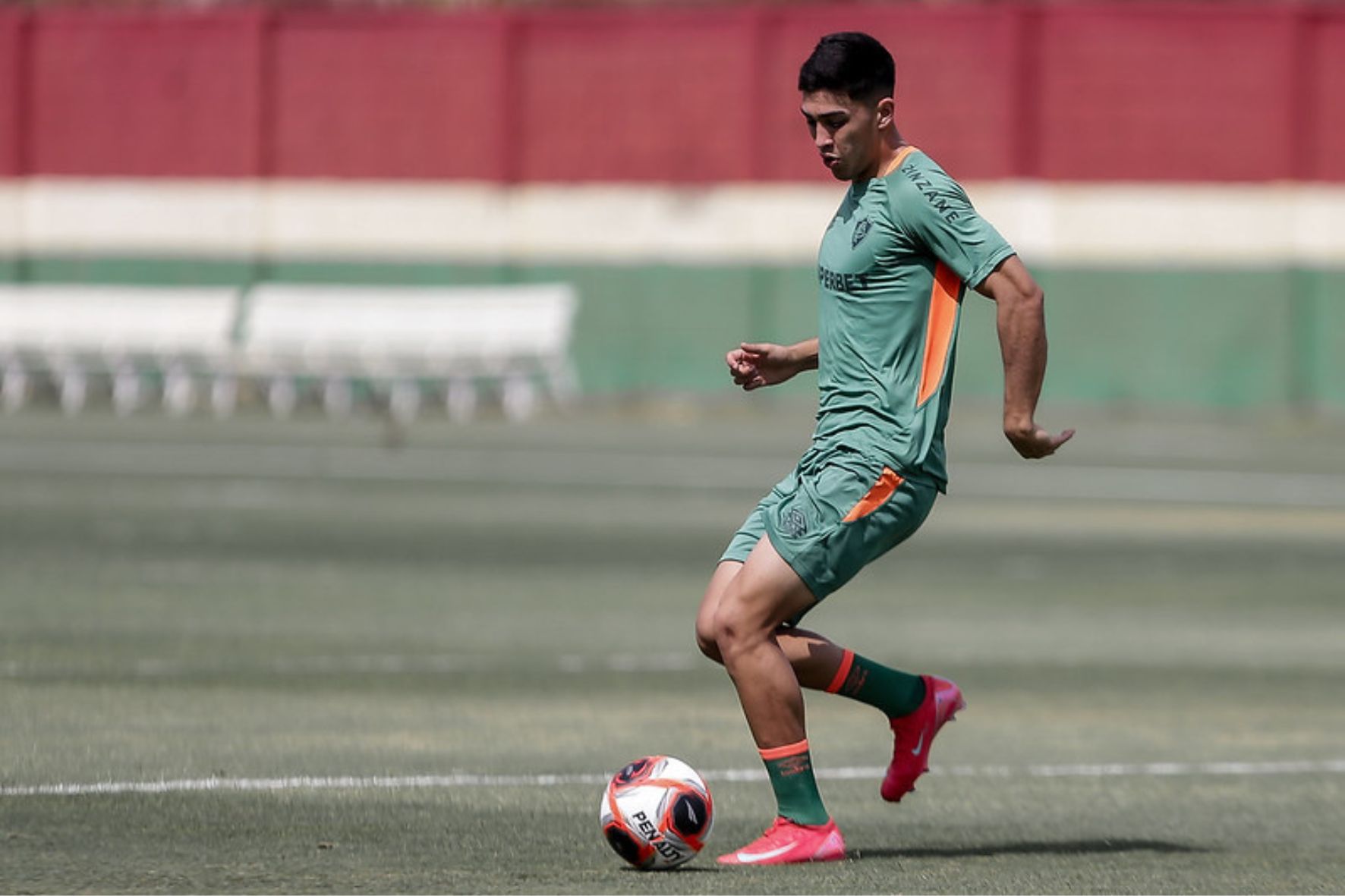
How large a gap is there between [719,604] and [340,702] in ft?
12.0

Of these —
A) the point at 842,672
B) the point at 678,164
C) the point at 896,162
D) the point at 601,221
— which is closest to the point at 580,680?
Result: the point at 842,672

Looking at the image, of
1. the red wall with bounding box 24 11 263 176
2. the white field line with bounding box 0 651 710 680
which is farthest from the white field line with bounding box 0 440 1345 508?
the red wall with bounding box 24 11 263 176

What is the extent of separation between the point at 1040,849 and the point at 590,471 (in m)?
14.9

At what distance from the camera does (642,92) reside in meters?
32.0

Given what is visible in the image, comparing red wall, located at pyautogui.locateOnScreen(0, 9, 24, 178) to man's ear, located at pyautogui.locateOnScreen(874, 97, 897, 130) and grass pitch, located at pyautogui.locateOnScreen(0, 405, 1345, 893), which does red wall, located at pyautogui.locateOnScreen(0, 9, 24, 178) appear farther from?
man's ear, located at pyautogui.locateOnScreen(874, 97, 897, 130)

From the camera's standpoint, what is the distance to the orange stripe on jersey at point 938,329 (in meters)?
7.18

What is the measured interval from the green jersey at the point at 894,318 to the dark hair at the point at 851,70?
0.22 metres

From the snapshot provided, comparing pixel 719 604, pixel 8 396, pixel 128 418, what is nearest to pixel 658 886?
pixel 719 604

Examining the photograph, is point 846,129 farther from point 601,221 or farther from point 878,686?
point 601,221

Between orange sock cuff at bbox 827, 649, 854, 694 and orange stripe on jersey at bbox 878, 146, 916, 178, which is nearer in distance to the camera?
orange stripe on jersey at bbox 878, 146, 916, 178

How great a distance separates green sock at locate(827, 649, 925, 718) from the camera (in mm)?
7438

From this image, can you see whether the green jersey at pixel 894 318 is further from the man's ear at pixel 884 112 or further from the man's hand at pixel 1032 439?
the man's hand at pixel 1032 439

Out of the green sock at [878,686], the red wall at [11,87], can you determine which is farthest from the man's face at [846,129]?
the red wall at [11,87]

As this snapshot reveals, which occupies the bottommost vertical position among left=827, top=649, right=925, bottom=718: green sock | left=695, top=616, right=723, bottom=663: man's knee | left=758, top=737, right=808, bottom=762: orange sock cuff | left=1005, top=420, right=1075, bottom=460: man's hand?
left=758, top=737, right=808, bottom=762: orange sock cuff
